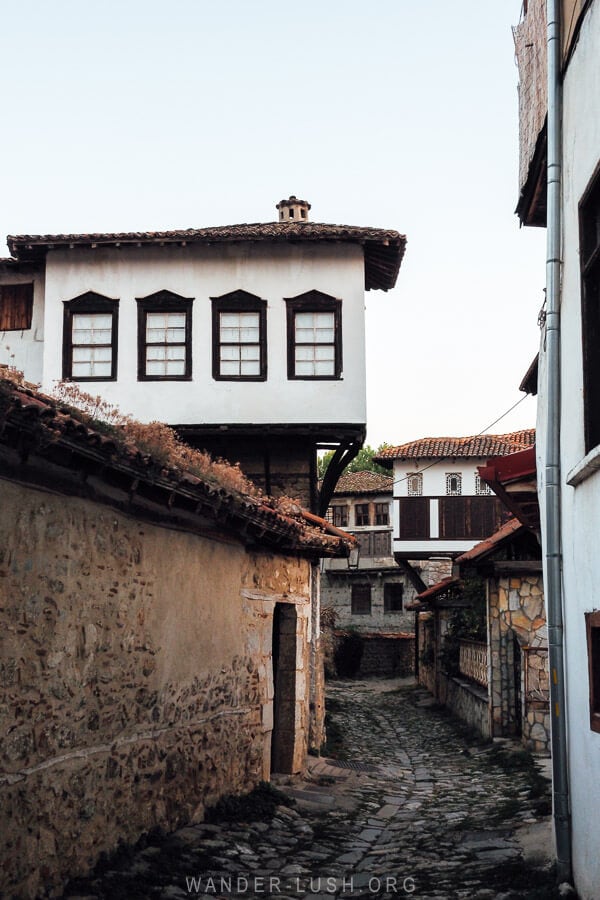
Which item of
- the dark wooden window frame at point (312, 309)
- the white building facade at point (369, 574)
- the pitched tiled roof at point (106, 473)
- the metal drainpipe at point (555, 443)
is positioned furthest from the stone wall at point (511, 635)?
the white building facade at point (369, 574)

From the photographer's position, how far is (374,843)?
30.6 feet

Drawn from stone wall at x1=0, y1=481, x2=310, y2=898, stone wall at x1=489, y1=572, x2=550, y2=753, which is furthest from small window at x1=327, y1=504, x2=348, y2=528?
stone wall at x1=0, y1=481, x2=310, y2=898

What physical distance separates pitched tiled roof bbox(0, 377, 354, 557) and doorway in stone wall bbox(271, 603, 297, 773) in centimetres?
258

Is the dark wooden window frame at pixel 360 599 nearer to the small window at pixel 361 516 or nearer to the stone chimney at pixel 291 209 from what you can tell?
the small window at pixel 361 516

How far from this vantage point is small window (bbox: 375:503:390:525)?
4150 centimetres

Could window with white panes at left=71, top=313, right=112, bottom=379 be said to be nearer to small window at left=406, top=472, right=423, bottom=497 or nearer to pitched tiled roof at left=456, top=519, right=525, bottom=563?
pitched tiled roof at left=456, top=519, right=525, bottom=563

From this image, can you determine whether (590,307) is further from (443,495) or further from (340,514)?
(340,514)

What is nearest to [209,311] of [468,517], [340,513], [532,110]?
[532,110]

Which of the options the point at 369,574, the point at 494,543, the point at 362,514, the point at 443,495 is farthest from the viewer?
the point at 362,514

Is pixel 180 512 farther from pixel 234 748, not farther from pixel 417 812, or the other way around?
pixel 417 812

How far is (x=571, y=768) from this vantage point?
6711mm

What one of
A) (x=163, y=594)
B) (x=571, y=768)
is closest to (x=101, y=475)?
(x=163, y=594)

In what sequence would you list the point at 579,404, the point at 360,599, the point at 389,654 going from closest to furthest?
1. the point at 579,404
2. the point at 389,654
3. the point at 360,599

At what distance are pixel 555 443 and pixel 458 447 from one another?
24502mm
